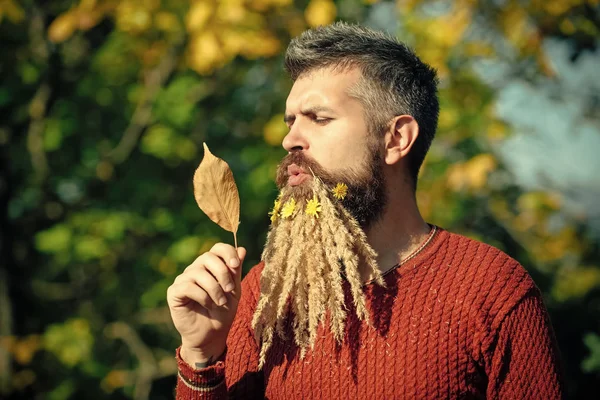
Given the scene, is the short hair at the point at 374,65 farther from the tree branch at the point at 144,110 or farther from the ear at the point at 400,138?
the tree branch at the point at 144,110

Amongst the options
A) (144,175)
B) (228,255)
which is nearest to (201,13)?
(144,175)

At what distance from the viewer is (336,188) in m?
2.19

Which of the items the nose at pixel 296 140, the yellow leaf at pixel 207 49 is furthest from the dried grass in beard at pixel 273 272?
the yellow leaf at pixel 207 49

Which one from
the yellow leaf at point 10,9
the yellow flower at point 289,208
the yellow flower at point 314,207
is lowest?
the yellow leaf at point 10,9

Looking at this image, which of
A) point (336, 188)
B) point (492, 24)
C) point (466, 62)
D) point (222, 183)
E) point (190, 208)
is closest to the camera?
point (222, 183)

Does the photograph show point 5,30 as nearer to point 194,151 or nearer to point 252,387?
point 194,151

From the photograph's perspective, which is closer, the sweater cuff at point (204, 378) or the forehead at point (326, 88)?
the sweater cuff at point (204, 378)

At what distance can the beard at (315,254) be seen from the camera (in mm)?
2109

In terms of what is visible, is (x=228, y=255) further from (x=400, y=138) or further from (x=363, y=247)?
(x=400, y=138)

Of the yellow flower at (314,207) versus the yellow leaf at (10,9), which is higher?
the yellow flower at (314,207)

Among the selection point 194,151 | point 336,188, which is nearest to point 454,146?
point 194,151

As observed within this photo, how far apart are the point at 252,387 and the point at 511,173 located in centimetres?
355

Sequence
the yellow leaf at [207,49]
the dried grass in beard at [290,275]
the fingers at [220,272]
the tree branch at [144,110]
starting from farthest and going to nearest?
the tree branch at [144,110], the yellow leaf at [207,49], the dried grass in beard at [290,275], the fingers at [220,272]

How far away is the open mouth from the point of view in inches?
86.7
